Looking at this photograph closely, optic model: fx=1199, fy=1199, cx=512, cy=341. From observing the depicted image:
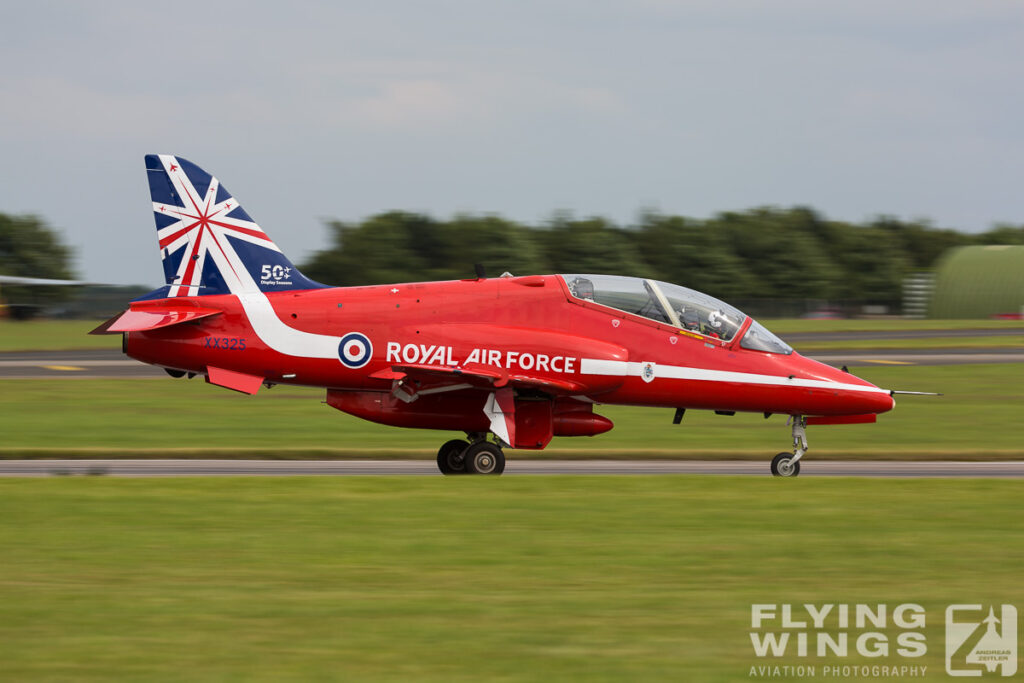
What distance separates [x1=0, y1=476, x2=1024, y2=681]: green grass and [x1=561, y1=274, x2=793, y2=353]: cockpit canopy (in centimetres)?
284

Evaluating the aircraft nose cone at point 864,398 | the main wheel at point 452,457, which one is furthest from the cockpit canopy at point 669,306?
the main wheel at point 452,457

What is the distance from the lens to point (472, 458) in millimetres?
16828

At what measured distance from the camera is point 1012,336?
191ft

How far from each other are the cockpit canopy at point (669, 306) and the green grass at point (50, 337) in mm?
35209

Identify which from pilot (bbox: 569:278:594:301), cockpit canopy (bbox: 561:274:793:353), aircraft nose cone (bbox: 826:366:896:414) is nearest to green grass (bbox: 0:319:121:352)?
pilot (bbox: 569:278:594:301)

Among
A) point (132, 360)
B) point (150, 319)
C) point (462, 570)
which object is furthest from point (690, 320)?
point (132, 360)

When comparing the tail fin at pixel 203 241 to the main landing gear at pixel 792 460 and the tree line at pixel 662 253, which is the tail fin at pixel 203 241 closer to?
the main landing gear at pixel 792 460

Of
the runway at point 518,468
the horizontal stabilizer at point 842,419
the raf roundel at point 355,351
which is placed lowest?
the runway at point 518,468

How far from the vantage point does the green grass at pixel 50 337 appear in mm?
55966

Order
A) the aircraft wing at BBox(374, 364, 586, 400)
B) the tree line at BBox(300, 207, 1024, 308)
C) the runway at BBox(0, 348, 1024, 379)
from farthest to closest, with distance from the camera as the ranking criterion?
the tree line at BBox(300, 207, 1024, 308) < the runway at BBox(0, 348, 1024, 379) < the aircraft wing at BBox(374, 364, 586, 400)

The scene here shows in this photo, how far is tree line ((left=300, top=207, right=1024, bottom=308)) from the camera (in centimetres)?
8812

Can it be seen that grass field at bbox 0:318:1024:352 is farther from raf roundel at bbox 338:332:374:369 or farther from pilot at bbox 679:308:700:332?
raf roundel at bbox 338:332:374:369

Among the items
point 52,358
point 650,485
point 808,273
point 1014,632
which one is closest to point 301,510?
point 650,485

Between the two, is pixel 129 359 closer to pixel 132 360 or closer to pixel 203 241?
pixel 132 360
